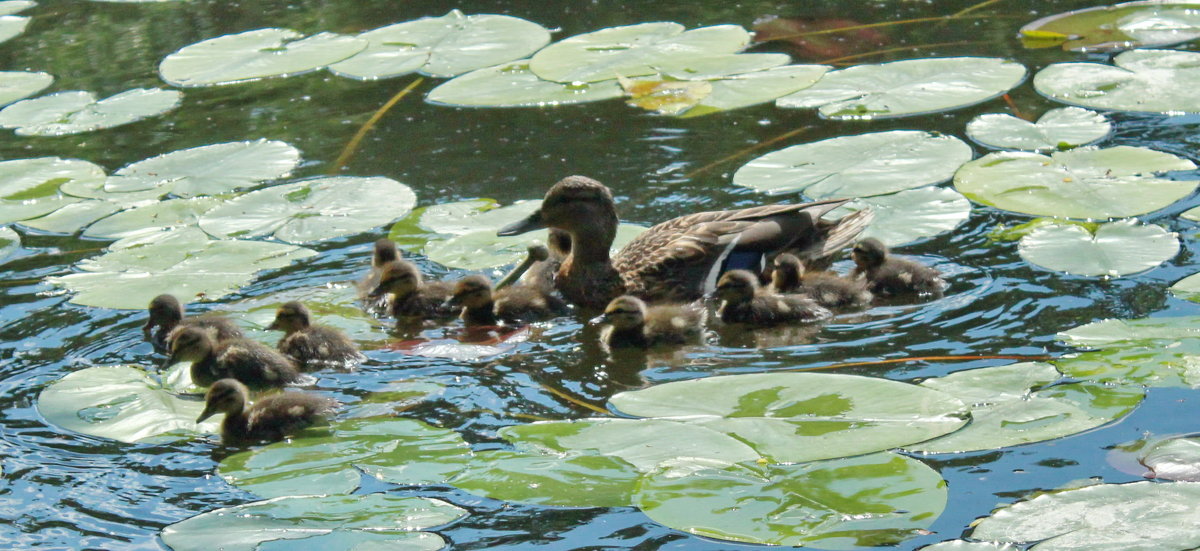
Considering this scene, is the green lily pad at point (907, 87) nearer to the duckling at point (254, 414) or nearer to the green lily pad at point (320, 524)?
the duckling at point (254, 414)

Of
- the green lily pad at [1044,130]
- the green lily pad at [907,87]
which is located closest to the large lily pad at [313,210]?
the green lily pad at [907,87]

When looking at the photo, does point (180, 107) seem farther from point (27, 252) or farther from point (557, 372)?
point (557, 372)

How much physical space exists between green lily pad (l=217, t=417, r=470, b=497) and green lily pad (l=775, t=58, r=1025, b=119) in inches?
160

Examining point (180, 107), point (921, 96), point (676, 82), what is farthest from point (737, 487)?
point (180, 107)

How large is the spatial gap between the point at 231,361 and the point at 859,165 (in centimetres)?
337

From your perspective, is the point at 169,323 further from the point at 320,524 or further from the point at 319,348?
the point at 320,524

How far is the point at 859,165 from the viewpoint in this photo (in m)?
7.20

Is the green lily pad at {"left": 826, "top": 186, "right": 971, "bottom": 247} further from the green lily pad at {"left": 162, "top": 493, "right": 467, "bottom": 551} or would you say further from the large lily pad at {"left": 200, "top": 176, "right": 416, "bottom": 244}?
the green lily pad at {"left": 162, "top": 493, "right": 467, "bottom": 551}

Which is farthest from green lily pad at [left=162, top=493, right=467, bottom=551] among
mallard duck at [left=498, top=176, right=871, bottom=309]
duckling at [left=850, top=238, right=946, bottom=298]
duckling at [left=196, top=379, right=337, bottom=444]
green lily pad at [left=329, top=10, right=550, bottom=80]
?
green lily pad at [left=329, top=10, right=550, bottom=80]

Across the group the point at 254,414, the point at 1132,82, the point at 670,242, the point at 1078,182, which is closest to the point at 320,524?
the point at 254,414

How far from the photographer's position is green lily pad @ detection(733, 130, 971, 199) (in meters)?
6.98

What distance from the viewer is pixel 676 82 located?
8898 mm

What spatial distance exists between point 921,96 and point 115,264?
176 inches

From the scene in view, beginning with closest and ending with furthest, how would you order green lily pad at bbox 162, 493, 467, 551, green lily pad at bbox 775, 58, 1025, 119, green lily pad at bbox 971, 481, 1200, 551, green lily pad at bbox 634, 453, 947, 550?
green lily pad at bbox 971, 481, 1200, 551, green lily pad at bbox 634, 453, 947, 550, green lily pad at bbox 162, 493, 467, 551, green lily pad at bbox 775, 58, 1025, 119
